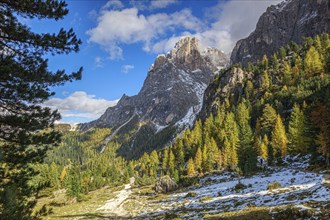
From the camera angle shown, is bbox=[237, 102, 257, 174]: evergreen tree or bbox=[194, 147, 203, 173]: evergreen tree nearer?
bbox=[237, 102, 257, 174]: evergreen tree

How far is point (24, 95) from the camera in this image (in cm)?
1321

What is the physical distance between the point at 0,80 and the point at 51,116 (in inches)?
146

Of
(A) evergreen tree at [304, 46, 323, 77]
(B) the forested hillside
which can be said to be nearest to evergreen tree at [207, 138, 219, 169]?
(B) the forested hillside

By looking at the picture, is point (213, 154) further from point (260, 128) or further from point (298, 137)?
point (298, 137)

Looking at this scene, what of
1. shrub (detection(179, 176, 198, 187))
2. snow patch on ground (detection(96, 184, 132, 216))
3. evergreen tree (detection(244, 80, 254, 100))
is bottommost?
snow patch on ground (detection(96, 184, 132, 216))

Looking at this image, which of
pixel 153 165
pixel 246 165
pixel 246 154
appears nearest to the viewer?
pixel 246 165

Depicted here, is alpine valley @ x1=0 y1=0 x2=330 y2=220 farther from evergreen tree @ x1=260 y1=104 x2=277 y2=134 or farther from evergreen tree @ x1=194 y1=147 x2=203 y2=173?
evergreen tree @ x1=260 y1=104 x2=277 y2=134

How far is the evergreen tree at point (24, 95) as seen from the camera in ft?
41.8

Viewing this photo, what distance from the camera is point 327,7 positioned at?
6422 inches

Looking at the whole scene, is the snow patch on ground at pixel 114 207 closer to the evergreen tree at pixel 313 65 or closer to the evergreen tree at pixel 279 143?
the evergreen tree at pixel 279 143

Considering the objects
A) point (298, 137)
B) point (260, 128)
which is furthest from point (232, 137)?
point (298, 137)

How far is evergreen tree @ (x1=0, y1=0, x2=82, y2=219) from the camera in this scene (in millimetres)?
12734

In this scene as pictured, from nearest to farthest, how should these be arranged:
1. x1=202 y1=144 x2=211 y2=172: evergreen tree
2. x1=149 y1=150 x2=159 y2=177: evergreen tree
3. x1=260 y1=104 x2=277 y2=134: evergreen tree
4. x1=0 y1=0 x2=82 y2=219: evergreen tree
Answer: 1. x1=0 y1=0 x2=82 y2=219: evergreen tree
2. x1=260 y1=104 x2=277 y2=134: evergreen tree
3. x1=202 y1=144 x2=211 y2=172: evergreen tree
4. x1=149 y1=150 x2=159 y2=177: evergreen tree

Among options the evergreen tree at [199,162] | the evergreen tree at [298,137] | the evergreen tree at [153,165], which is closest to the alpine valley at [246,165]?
the evergreen tree at [199,162]
